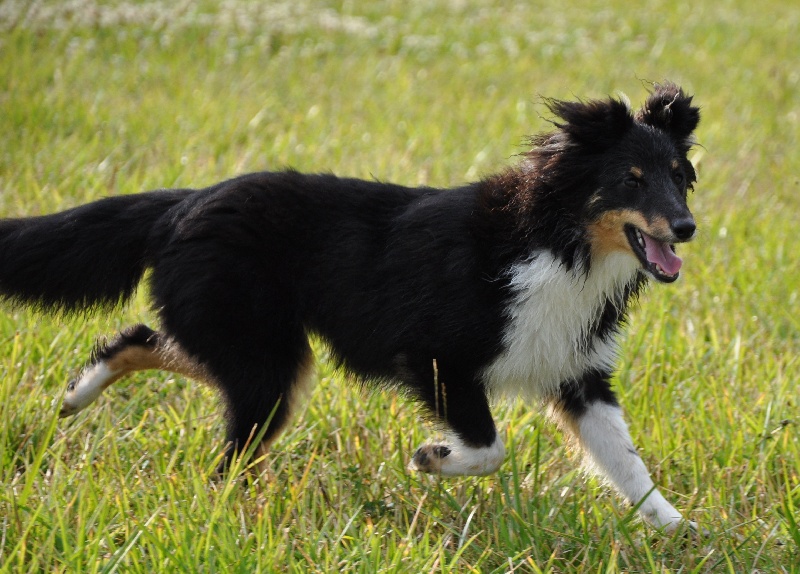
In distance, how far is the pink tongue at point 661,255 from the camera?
3.43m

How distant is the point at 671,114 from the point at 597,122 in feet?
1.09

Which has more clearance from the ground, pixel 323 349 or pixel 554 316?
pixel 554 316

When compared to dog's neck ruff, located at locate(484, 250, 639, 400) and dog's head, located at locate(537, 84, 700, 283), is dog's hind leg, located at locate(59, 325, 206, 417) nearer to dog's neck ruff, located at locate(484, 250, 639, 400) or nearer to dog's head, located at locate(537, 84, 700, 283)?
dog's neck ruff, located at locate(484, 250, 639, 400)

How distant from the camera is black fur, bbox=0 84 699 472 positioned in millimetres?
3545

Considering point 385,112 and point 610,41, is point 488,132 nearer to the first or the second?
point 385,112

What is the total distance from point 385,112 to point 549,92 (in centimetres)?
182

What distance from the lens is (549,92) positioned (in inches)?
394

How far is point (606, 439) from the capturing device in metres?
3.82

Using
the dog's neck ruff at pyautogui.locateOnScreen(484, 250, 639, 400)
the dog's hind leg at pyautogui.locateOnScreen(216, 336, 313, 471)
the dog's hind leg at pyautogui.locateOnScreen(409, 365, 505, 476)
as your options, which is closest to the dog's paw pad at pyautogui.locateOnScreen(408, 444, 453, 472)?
the dog's hind leg at pyautogui.locateOnScreen(409, 365, 505, 476)

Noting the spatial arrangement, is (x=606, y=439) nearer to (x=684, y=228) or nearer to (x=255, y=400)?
(x=684, y=228)

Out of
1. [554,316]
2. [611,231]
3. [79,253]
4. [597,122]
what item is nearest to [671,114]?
[597,122]

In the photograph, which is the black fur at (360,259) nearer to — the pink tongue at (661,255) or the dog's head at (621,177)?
the dog's head at (621,177)

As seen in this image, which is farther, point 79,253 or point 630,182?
point 79,253

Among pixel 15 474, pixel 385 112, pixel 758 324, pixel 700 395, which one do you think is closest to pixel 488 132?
pixel 385 112
